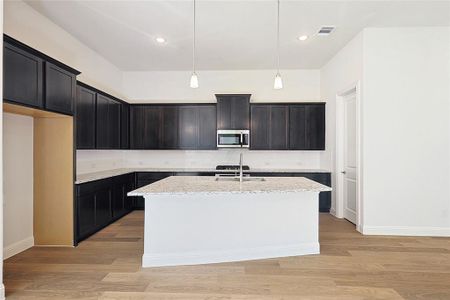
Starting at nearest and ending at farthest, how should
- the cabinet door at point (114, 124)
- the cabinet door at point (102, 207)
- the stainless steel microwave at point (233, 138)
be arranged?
the cabinet door at point (102, 207)
the cabinet door at point (114, 124)
the stainless steel microwave at point (233, 138)

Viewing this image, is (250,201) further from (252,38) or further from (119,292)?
(252,38)

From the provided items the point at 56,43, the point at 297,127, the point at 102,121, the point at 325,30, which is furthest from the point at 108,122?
the point at 325,30

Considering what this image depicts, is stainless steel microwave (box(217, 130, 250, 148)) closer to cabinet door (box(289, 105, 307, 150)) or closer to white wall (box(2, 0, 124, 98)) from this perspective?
cabinet door (box(289, 105, 307, 150))

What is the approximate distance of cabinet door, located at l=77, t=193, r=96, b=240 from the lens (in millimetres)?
3844

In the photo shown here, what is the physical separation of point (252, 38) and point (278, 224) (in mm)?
2929

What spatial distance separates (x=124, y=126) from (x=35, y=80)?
9.26 ft

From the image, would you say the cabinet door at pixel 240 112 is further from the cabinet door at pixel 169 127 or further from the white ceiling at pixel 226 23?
the cabinet door at pixel 169 127

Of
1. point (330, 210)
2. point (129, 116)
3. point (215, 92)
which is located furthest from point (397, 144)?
point (129, 116)

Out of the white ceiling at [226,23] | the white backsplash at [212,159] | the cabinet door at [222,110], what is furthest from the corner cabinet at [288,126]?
the white ceiling at [226,23]

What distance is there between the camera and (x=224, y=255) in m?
3.23

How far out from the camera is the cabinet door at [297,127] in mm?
5957

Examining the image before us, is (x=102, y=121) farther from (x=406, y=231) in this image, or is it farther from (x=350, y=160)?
(x=406, y=231)

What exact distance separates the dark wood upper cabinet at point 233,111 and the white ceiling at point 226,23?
2.90 feet

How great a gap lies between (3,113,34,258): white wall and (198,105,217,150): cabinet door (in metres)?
3.14
